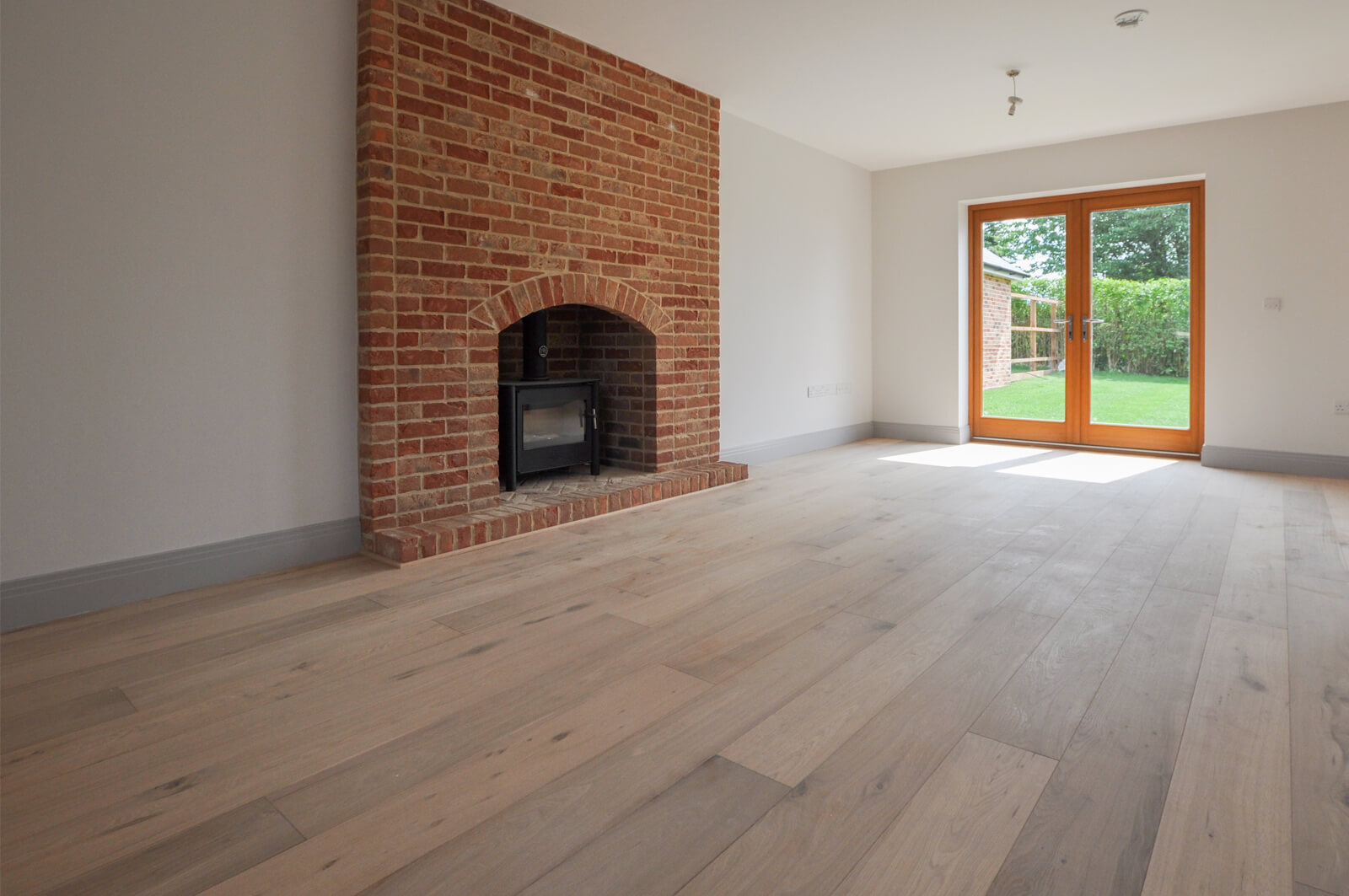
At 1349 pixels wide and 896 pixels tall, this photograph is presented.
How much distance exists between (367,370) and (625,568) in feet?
4.65

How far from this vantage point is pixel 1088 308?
6.67m

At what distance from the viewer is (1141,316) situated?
641cm

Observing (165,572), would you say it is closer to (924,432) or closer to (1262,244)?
(924,432)

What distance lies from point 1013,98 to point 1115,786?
4.84 m

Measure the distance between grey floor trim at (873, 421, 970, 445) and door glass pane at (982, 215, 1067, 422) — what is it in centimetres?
37

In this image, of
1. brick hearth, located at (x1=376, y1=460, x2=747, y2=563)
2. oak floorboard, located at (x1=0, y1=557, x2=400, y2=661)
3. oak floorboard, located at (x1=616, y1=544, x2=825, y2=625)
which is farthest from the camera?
brick hearth, located at (x1=376, y1=460, x2=747, y2=563)

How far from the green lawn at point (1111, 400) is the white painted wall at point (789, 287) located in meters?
1.28

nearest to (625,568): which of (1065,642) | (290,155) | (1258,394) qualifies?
(1065,642)

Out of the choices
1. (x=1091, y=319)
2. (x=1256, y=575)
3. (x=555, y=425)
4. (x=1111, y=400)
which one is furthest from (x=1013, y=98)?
(x=555, y=425)

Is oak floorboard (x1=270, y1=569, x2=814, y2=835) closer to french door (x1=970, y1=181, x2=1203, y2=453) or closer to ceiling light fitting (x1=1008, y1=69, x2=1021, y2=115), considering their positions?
ceiling light fitting (x1=1008, y1=69, x2=1021, y2=115)

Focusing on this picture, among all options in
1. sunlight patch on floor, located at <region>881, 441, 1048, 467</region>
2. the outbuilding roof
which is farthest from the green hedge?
sunlight patch on floor, located at <region>881, 441, 1048, 467</region>

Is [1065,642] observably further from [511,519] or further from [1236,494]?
[1236,494]

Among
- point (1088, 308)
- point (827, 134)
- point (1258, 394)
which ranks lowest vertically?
point (1258, 394)

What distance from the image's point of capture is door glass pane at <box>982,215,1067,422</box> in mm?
6844
